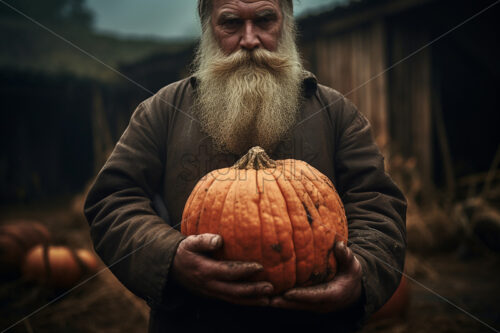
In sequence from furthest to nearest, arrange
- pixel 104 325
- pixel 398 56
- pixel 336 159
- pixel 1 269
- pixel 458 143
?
1. pixel 458 143
2. pixel 398 56
3. pixel 1 269
4. pixel 104 325
5. pixel 336 159

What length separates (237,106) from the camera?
1881 mm

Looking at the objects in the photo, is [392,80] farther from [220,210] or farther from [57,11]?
[57,11]

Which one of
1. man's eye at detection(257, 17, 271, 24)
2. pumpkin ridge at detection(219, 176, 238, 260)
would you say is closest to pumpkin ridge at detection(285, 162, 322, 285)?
pumpkin ridge at detection(219, 176, 238, 260)

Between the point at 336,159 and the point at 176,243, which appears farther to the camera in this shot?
the point at 336,159

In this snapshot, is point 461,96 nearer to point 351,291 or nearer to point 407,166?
point 407,166

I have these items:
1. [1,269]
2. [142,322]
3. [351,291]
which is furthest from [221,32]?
[1,269]

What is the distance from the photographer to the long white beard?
5.97 ft

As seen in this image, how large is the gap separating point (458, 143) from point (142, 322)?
295 inches

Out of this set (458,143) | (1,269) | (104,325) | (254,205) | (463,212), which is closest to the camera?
(254,205)

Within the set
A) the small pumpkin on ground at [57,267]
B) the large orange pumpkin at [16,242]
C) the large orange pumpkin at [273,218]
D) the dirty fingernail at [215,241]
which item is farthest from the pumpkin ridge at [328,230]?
the large orange pumpkin at [16,242]

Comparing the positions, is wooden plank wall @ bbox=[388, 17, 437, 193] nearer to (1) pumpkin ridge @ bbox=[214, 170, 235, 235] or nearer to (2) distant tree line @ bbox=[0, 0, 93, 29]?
(1) pumpkin ridge @ bbox=[214, 170, 235, 235]

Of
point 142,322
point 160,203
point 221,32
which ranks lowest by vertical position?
point 142,322

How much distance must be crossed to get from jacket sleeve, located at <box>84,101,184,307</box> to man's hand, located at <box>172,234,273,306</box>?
0.10m

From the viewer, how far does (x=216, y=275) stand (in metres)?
1.28
